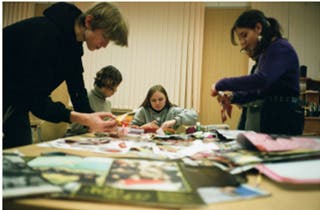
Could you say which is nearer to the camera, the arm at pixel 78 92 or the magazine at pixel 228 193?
the magazine at pixel 228 193

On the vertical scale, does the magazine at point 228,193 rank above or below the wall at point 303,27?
below

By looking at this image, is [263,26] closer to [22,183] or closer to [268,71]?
[268,71]

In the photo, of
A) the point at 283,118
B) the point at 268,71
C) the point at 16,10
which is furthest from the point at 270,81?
the point at 16,10

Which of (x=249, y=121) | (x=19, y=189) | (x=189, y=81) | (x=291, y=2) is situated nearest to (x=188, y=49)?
(x=189, y=81)

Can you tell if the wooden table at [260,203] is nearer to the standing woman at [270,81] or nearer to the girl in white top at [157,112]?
the standing woman at [270,81]

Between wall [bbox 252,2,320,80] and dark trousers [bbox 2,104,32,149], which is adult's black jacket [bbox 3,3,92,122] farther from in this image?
wall [bbox 252,2,320,80]

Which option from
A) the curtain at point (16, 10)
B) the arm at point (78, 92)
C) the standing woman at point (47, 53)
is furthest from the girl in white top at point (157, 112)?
the curtain at point (16, 10)

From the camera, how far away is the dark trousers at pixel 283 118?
116 centimetres

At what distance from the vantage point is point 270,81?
3.65 feet

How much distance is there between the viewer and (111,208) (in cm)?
33

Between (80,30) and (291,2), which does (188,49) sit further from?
(80,30)

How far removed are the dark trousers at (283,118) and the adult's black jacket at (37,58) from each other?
34.9 inches

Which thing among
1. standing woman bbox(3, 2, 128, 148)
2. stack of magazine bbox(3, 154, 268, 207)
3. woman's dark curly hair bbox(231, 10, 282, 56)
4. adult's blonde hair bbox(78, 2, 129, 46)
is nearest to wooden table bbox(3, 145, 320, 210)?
stack of magazine bbox(3, 154, 268, 207)

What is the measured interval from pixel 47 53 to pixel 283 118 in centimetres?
105
